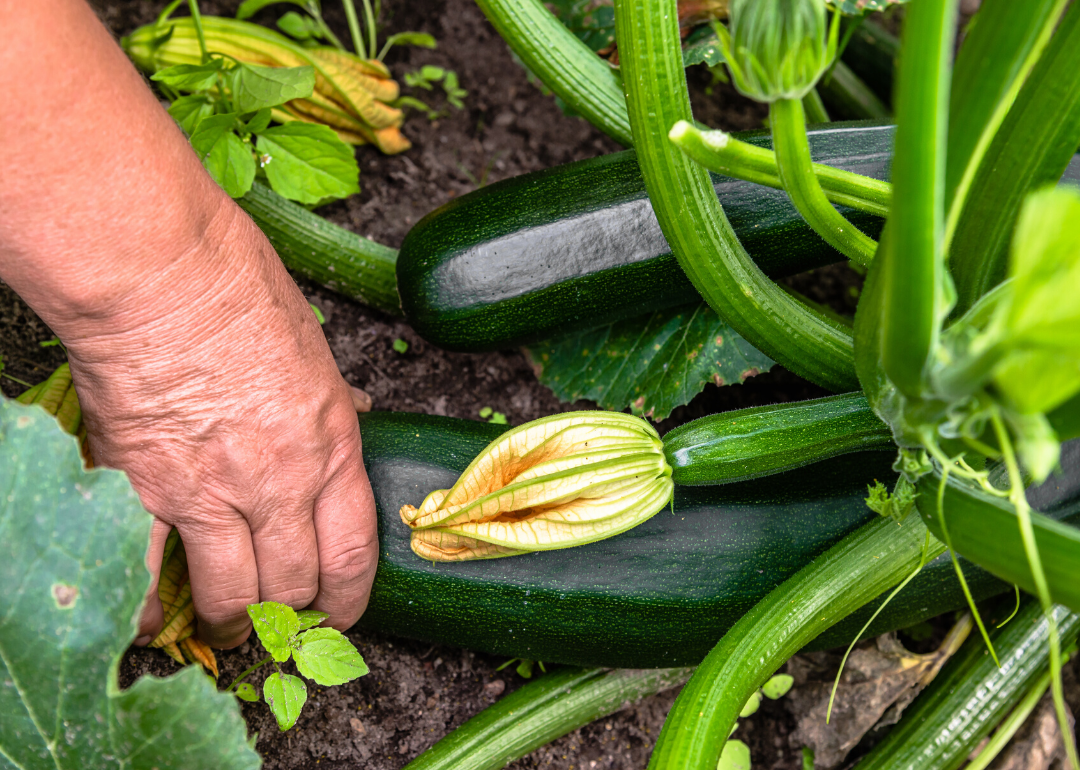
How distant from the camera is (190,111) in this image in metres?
1.75

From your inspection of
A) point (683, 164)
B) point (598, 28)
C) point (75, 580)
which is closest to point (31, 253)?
point (75, 580)

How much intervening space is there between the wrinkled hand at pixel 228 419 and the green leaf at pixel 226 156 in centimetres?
40

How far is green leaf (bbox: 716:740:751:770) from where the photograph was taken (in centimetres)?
173

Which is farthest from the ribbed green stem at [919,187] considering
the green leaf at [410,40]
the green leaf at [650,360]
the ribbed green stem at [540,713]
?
the green leaf at [410,40]

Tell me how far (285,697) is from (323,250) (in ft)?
3.17

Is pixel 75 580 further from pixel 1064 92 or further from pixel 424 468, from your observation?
Answer: pixel 1064 92

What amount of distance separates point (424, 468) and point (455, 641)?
34 cm

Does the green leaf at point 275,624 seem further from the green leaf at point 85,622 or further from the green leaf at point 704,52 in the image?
the green leaf at point 704,52

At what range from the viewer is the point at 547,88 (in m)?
1.82

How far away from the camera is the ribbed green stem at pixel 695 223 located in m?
1.27

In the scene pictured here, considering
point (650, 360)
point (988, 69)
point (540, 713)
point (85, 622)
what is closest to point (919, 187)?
point (988, 69)

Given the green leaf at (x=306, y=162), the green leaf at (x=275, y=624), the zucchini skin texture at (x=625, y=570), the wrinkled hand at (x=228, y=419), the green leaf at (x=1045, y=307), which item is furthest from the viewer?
the green leaf at (x=306, y=162)

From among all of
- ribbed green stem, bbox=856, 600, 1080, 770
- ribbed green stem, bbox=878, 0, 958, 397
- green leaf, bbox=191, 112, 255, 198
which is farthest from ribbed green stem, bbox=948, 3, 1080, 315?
green leaf, bbox=191, 112, 255, 198

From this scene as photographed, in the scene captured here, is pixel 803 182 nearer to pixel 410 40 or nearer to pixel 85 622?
pixel 85 622
